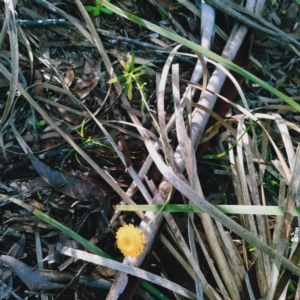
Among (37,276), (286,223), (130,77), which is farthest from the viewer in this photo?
(130,77)

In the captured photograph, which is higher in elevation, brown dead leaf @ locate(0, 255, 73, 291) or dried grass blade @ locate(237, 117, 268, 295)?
dried grass blade @ locate(237, 117, 268, 295)

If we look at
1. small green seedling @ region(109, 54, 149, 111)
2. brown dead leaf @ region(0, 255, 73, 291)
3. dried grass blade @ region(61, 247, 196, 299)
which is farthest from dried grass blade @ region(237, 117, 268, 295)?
brown dead leaf @ region(0, 255, 73, 291)

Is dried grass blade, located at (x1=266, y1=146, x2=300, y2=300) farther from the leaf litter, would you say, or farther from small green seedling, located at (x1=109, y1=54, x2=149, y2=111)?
small green seedling, located at (x1=109, y1=54, x2=149, y2=111)

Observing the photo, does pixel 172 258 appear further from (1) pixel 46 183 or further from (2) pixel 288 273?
(1) pixel 46 183

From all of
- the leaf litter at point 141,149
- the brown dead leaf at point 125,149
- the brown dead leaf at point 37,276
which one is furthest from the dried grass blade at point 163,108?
the brown dead leaf at point 37,276

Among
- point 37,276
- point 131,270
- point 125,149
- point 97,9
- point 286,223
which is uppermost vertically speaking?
point 97,9

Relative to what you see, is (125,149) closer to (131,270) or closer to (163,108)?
(163,108)

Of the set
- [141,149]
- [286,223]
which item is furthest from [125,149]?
[286,223]

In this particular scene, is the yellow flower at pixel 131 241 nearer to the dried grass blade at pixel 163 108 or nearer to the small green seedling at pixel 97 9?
the dried grass blade at pixel 163 108
